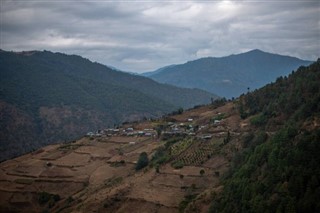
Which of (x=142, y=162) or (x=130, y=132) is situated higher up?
(x=130, y=132)

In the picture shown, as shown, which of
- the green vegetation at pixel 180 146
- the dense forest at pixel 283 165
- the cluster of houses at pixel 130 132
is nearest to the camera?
the dense forest at pixel 283 165

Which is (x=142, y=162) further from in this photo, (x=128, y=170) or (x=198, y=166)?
(x=198, y=166)

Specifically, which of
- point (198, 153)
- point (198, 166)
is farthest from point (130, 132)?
point (198, 166)

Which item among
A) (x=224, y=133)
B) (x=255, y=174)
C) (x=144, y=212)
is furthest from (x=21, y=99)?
(x=255, y=174)

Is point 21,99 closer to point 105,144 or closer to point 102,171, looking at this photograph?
point 105,144

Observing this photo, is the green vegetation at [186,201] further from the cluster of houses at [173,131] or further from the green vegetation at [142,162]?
the cluster of houses at [173,131]

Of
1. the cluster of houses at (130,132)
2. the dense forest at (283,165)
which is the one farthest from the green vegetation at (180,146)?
the cluster of houses at (130,132)

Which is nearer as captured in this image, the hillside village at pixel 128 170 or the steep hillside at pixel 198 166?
the steep hillside at pixel 198 166

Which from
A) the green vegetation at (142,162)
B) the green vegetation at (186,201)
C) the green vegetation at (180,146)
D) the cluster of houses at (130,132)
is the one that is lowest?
the green vegetation at (186,201)

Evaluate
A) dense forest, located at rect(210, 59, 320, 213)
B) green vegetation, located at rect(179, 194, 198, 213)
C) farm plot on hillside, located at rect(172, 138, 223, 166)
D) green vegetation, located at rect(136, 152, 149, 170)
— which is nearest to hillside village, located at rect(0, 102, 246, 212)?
farm plot on hillside, located at rect(172, 138, 223, 166)
